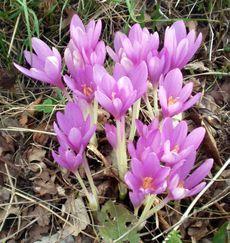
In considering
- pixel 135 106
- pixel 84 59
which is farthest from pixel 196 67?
pixel 84 59

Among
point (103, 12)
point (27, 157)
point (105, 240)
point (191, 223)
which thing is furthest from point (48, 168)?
point (103, 12)

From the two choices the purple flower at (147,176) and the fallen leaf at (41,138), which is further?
the fallen leaf at (41,138)

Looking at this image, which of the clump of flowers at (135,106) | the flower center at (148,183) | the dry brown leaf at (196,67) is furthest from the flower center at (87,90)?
the dry brown leaf at (196,67)

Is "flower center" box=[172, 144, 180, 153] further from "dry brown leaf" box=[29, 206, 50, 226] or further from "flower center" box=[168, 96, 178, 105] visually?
"dry brown leaf" box=[29, 206, 50, 226]

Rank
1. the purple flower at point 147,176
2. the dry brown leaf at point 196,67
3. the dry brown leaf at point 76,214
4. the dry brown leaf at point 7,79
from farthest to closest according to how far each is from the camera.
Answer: the dry brown leaf at point 196,67, the dry brown leaf at point 7,79, the dry brown leaf at point 76,214, the purple flower at point 147,176

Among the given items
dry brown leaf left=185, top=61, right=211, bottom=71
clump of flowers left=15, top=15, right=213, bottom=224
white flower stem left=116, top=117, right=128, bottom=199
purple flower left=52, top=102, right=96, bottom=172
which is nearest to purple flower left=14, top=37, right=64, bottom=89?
clump of flowers left=15, top=15, right=213, bottom=224

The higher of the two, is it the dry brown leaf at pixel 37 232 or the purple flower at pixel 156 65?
the purple flower at pixel 156 65

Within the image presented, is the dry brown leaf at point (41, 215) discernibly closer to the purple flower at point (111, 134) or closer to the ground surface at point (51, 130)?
the ground surface at point (51, 130)

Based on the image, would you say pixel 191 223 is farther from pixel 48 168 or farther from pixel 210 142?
pixel 48 168
